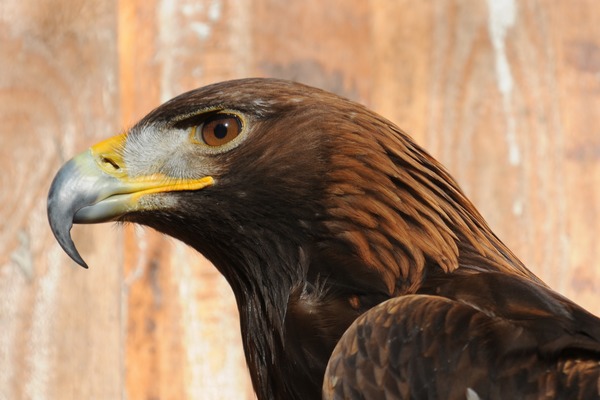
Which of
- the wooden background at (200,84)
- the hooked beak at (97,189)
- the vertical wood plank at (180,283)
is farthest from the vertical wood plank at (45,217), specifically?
the hooked beak at (97,189)

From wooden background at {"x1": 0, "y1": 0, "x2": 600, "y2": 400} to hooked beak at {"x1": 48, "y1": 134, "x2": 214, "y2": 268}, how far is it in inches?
23.3

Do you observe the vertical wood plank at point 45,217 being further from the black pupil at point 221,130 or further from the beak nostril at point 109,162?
the black pupil at point 221,130

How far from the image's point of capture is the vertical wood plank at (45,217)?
3.36m

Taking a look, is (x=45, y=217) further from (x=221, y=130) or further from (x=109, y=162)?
(x=221, y=130)

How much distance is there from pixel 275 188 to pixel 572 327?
81cm

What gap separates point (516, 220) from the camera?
3961 mm

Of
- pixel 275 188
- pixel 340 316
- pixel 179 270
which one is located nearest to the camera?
pixel 340 316

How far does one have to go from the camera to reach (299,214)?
2.80m

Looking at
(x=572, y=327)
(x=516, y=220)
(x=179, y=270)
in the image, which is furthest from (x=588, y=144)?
(x=572, y=327)

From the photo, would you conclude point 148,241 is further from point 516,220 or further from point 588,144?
point 588,144

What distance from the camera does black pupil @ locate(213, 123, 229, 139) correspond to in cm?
287

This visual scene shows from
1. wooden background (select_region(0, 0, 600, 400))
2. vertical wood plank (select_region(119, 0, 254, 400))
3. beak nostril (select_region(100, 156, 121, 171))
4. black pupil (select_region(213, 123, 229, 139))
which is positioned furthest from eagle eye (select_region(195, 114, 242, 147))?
vertical wood plank (select_region(119, 0, 254, 400))

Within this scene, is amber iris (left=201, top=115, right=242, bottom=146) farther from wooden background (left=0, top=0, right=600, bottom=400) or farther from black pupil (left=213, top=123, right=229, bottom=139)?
wooden background (left=0, top=0, right=600, bottom=400)

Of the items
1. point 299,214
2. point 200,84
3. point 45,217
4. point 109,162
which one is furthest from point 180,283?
point 299,214
